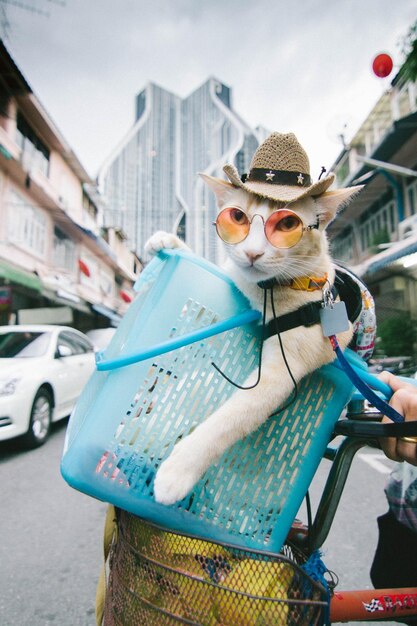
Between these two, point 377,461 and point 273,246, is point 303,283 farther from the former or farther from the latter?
point 377,461

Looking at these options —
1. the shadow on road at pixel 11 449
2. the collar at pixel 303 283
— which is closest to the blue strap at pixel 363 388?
the collar at pixel 303 283

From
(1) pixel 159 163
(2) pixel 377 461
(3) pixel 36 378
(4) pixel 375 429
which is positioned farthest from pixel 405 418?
(1) pixel 159 163

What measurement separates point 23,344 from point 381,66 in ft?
16.2

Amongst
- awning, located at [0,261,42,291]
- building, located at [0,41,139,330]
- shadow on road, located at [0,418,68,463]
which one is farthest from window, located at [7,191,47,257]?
shadow on road, located at [0,418,68,463]

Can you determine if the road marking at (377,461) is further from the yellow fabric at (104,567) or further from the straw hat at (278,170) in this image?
the straw hat at (278,170)

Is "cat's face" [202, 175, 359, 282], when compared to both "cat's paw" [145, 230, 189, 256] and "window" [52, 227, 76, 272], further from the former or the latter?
"window" [52, 227, 76, 272]

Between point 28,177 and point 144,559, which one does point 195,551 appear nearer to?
point 144,559

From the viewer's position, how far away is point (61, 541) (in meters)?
2.27

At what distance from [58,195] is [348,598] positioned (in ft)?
49.4

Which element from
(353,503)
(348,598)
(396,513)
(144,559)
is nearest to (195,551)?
(144,559)

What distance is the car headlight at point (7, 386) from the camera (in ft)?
11.8

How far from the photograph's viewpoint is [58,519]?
8.37 ft

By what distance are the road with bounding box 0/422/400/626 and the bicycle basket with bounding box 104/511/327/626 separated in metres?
0.58

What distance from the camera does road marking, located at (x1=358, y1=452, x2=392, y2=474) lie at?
11.6 feet
